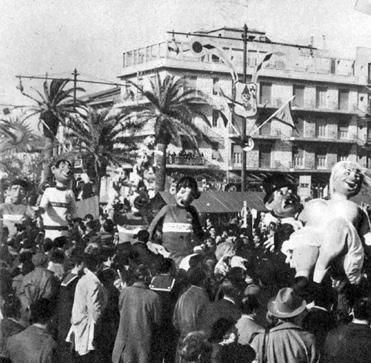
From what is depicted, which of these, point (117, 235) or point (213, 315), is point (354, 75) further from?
point (213, 315)

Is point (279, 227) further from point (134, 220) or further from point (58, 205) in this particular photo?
point (134, 220)

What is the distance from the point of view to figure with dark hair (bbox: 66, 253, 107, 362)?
24.2 feet

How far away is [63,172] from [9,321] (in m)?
3.90


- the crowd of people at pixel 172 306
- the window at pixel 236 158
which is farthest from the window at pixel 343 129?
the crowd of people at pixel 172 306

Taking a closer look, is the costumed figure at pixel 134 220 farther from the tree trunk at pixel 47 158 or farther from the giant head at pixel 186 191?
the tree trunk at pixel 47 158

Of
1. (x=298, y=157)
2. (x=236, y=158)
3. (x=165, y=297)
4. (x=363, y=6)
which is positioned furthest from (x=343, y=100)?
(x=165, y=297)

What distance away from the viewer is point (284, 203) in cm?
923

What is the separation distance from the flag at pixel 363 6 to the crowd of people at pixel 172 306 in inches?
119

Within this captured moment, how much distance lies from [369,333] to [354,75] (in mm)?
46201

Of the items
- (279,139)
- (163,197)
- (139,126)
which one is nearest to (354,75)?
(279,139)

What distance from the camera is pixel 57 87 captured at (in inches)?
Answer: 1223

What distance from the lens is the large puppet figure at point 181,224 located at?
8672 millimetres

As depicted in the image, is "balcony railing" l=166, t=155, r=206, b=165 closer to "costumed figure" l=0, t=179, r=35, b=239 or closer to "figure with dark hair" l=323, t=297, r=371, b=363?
"costumed figure" l=0, t=179, r=35, b=239

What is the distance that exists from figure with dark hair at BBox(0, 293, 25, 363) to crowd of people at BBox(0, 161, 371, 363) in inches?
0.4
